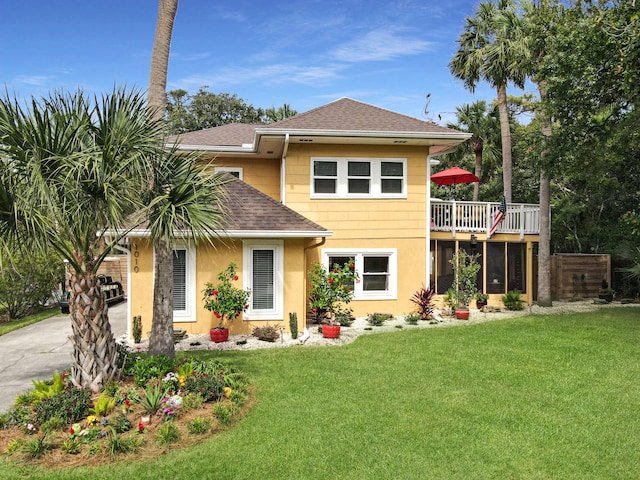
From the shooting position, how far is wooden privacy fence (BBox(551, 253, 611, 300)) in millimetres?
19594

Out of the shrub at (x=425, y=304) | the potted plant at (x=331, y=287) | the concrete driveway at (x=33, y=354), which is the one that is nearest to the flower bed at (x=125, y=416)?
the concrete driveway at (x=33, y=354)

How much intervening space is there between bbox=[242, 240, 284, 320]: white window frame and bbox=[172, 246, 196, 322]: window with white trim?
1.31 meters

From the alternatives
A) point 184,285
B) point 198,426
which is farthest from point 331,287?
point 198,426

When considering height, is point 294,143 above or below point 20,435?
above

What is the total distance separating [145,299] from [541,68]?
13.2 metres

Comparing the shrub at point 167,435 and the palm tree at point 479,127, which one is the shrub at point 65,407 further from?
the palm tree at point 479,127

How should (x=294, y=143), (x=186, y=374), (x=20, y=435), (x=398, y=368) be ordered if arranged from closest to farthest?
1. (x=20, y=435)
2. (x=186, y=374)
3. (x=398, y=368)
4. (x=294, y=143)

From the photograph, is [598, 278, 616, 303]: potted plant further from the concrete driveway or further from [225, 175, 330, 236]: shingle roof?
the concrete driveway

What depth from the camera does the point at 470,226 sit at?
1659cm

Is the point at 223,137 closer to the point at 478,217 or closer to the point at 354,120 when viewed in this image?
the point at 354,120

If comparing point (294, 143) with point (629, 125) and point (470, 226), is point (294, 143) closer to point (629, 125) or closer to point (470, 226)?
point (470, 226)

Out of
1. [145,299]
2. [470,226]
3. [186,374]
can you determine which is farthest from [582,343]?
[145,299]

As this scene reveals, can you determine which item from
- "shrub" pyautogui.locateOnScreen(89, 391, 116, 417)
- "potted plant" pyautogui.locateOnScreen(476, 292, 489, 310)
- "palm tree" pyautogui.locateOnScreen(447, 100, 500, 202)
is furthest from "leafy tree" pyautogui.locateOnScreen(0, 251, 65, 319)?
"palm tree" pyautogui.locateOnScreen(447, 100, 500, 202)

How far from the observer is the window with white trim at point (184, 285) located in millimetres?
11836
